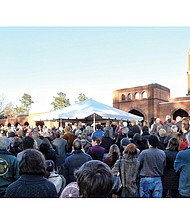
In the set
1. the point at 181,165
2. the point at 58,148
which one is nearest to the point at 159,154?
the point at 181,165

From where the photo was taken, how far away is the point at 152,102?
37.4 metres

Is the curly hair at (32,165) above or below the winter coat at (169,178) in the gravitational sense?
above

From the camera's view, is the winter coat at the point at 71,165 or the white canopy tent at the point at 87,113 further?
the white canopy tent at the point at 87,113

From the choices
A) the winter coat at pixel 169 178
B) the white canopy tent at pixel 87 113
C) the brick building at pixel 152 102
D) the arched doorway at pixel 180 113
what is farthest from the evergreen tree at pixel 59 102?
the winter coat at pixel 169 178

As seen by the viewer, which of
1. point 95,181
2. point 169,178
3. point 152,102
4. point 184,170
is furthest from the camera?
point 152,102

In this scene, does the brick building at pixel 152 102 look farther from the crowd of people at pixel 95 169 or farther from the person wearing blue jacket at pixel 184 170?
the person wearing blue jacket at pixel 184 170

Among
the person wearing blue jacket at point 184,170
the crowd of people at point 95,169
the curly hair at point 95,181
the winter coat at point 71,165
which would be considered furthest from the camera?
the winter coat at point 71,165

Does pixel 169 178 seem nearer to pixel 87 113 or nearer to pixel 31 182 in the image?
pixel 31 182

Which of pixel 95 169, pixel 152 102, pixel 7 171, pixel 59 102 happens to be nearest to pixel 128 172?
pixel 7 171

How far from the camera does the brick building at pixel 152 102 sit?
3610 cm

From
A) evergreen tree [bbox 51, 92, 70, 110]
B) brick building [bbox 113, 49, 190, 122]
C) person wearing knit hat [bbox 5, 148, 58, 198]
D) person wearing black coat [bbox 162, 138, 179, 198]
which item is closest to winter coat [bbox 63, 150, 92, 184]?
person wearing black coat [bbox 162, 138, 179, 198]

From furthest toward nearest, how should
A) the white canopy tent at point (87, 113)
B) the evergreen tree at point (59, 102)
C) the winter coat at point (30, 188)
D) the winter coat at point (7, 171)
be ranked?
the evergreen tree at point (59, 102)
the white canopy tent at point (87, 113)
the winter coat at point (7, 171)
the winter coat at point (30, 188)

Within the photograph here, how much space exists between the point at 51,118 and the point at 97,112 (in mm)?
1905
